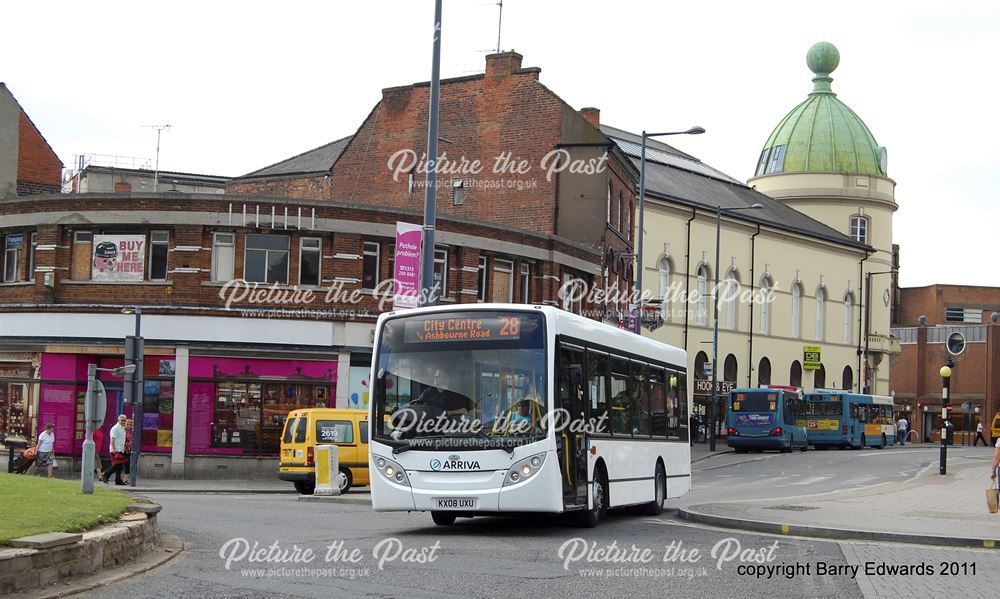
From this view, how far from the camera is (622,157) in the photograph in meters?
49.5

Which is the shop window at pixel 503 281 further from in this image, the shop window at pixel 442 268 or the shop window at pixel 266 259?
the shop window at pixel 266 259

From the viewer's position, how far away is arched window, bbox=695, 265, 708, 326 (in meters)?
66.6

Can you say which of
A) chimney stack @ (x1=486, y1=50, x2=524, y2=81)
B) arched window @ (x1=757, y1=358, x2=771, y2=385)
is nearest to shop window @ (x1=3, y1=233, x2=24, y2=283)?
chimney stack @ (x1=486, y1=50, x2=524, y2=81)

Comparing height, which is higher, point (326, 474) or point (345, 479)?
point (326, 474)

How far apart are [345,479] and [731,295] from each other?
43.4 meters

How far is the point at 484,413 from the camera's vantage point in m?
16.3

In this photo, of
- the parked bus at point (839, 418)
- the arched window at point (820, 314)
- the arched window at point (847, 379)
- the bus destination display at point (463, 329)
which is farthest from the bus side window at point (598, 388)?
the arched window at point (847, 379)

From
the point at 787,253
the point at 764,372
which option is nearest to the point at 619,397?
the point at 764,372

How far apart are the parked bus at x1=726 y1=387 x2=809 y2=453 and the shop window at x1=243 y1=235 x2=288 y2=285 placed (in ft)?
81.7

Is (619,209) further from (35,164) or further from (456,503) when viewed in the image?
(456,503)

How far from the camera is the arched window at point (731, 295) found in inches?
2697

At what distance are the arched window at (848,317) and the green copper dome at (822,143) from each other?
808 cm

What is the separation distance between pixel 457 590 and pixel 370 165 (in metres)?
37.8

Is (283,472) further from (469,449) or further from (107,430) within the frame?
(469,449)
